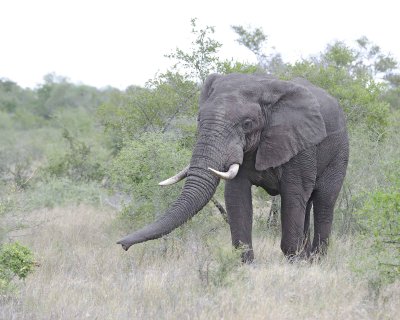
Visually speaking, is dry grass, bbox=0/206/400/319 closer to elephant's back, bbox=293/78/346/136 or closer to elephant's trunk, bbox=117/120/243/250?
elephant's trunk, bbox=117/120/243/250

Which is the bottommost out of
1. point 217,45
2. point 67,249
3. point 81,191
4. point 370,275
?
point 81,191

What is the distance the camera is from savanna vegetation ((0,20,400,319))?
6.08 m

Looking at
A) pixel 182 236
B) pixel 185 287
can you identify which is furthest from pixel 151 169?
pixel 185 287

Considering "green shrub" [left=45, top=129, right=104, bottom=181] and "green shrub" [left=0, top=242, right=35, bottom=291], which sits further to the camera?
"green shrub" [left=45, top=129, right=104, bottom=181]

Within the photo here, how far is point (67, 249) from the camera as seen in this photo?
916 centimetres

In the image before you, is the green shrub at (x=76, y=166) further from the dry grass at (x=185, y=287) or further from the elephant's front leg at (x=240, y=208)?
the elephant's front leg at (x=240, y=208)

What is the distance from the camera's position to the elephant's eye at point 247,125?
764cm

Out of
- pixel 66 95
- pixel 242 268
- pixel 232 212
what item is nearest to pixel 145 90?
pixel 232 212

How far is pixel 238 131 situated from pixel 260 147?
0.50m

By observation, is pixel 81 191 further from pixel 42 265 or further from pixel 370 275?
pixel 370 275

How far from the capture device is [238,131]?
24.8 ft

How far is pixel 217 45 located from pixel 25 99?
142ft

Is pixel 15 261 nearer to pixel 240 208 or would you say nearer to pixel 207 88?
pixel 240 208

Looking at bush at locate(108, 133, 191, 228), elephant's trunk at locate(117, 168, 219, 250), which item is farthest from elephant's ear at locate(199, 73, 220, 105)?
bush at locate(108, 133, 191, 228)
